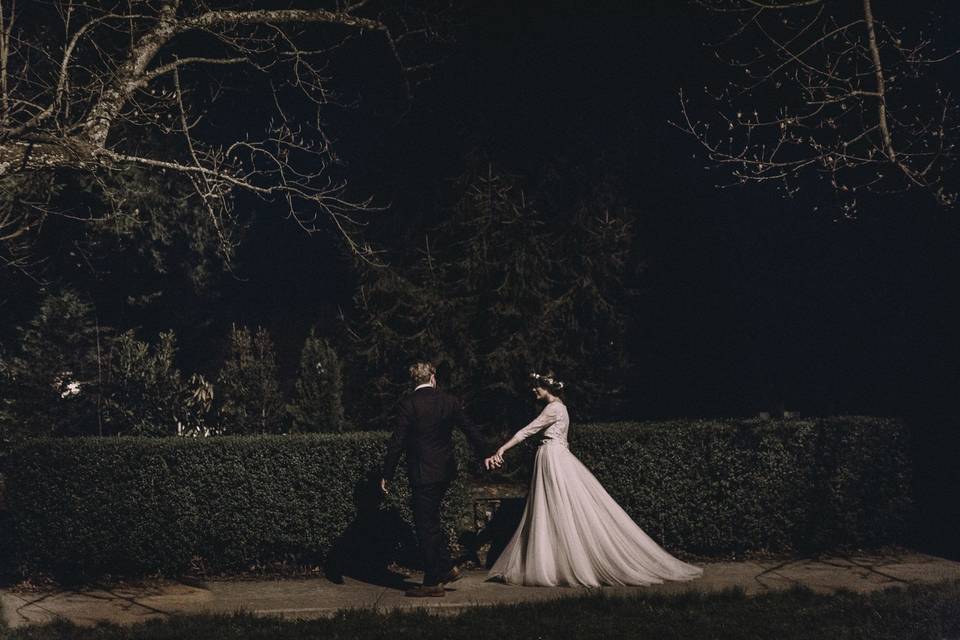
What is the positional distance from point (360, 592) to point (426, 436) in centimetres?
162

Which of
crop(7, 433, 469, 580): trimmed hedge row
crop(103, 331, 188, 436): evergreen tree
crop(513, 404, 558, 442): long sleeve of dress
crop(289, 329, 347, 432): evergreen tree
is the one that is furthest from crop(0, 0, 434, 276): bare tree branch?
crop(513, 404, 558, 442): long sleeve of dress

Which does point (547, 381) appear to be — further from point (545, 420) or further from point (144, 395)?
point (144, 395)

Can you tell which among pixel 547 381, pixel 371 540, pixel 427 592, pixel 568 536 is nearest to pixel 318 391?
pixel 371 540

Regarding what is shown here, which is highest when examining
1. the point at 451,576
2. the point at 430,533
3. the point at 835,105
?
the point at 835,105

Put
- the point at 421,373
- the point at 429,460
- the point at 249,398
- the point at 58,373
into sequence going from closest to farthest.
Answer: the point at 429,460
the point at 421,373
the point at 249,398
the point at 58,373

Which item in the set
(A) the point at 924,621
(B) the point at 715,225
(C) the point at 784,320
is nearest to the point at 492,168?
(B) the point at 715,225

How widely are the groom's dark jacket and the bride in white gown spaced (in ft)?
1.46

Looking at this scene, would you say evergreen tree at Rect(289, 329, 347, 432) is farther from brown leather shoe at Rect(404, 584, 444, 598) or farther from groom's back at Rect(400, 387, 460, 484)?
brown leather shoe at Rect(404, 584, 444, 598)

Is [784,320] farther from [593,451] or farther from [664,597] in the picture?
[664,597]

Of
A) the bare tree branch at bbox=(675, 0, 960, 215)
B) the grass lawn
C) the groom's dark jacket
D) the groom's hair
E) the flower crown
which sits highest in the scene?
the bare tree branch at bbox=(675, 0, 960, 215)

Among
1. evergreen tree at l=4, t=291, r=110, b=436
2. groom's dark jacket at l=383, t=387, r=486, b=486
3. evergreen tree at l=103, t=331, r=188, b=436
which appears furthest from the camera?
evergreen tree at l=4, t=291, r=110, b=436

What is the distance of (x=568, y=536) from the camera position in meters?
8.77

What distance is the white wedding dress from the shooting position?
8.70 metres

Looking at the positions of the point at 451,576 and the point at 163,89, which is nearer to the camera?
the point at 451,576
